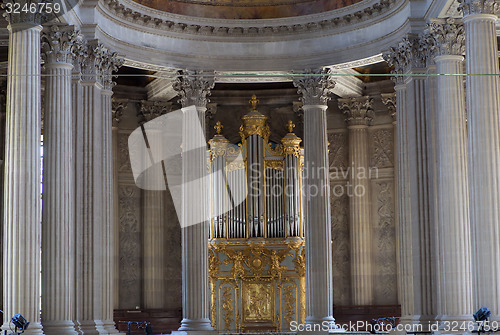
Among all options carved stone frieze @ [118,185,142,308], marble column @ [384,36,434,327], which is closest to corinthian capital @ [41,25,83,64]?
marble column @ [384,36,434,327]

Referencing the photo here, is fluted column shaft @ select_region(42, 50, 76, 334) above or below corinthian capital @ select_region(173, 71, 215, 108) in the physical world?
below

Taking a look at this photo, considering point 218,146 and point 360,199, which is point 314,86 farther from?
point 360,199

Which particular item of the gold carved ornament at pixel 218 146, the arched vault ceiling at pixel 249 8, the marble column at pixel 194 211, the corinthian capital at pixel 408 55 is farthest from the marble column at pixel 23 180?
the gold carved ornament at pixel 218 146

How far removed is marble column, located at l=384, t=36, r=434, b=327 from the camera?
31.9 m

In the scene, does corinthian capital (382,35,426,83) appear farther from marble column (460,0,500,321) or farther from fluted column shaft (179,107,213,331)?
fluted column shaft (179,107,213,331)

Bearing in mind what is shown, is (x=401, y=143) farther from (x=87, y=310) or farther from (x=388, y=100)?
(x=87, y=310)

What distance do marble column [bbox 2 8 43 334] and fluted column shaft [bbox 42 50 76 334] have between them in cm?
219

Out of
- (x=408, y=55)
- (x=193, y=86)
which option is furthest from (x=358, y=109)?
(x=408, y=55)

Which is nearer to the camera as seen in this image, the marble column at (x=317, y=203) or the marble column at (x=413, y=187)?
the marble column at (x=413, y=187)

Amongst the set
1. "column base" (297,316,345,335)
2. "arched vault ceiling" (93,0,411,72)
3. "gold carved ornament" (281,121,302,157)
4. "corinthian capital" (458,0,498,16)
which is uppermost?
"arched vault ceiling" (93,0,411,72)

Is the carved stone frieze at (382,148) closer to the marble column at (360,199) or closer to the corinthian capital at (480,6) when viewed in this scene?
the marble column at (360,199)

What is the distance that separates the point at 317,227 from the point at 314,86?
5433 millimetres

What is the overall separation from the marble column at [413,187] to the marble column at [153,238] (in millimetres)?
11681

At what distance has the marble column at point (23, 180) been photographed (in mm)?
26203
